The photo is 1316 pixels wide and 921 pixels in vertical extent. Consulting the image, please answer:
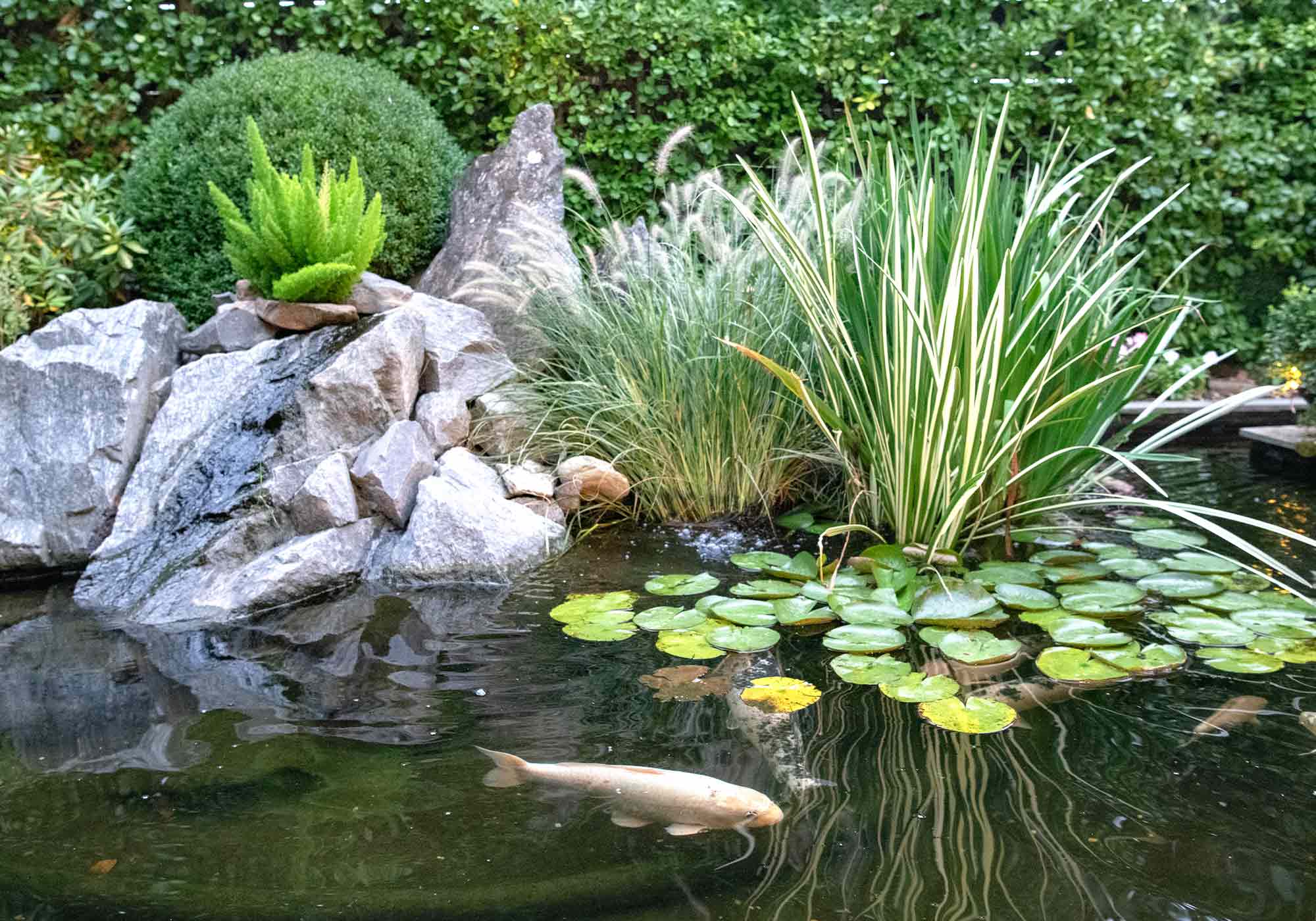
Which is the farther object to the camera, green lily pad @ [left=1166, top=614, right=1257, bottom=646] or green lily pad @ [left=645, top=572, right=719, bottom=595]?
green lily pad @ [left=645, top=572, right=719, bottom=595]

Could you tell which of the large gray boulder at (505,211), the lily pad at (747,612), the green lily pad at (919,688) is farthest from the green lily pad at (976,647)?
the large gray boulder at (505,211)

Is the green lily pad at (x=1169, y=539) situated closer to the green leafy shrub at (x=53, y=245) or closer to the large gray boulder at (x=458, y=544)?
the large gray boulder at (x=458, y=544)

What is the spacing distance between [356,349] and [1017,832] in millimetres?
3038

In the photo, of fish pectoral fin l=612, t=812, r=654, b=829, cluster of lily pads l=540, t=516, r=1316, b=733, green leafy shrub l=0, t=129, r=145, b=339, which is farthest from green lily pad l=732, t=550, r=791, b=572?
green leafy shrub l=0, t=129, r=145, b=339

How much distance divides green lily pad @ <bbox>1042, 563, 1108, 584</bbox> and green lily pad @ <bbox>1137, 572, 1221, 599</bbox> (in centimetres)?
12

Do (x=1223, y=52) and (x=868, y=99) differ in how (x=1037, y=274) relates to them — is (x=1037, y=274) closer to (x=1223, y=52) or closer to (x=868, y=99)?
(x=868, y=99)

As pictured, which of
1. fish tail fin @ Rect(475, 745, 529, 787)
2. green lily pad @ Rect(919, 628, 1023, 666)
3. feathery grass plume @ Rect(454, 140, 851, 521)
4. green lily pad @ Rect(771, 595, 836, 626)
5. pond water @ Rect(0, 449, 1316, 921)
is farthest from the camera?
feathery grass plume @ Rect(454, 140, 851, 521)

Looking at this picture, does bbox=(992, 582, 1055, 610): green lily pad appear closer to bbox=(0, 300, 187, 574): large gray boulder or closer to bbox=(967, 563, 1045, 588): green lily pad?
bbox=(967, 563, 1045, 588): green lily pad

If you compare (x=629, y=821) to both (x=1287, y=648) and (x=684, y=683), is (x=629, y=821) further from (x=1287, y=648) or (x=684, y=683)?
(x=1287, y=648)

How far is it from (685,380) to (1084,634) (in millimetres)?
1855

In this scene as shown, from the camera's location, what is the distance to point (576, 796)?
6.89 feet

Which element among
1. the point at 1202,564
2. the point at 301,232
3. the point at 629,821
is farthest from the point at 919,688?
the point at 301,232

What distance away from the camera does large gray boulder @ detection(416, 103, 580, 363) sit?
481 centimetres

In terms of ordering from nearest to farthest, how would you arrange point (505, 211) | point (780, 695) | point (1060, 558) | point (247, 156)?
point (780, 695)
point (1060, 558)
point (247, 156)
point (505, 211)
